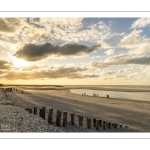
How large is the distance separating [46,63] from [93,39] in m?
2.99

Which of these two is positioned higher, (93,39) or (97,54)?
(93,39)
